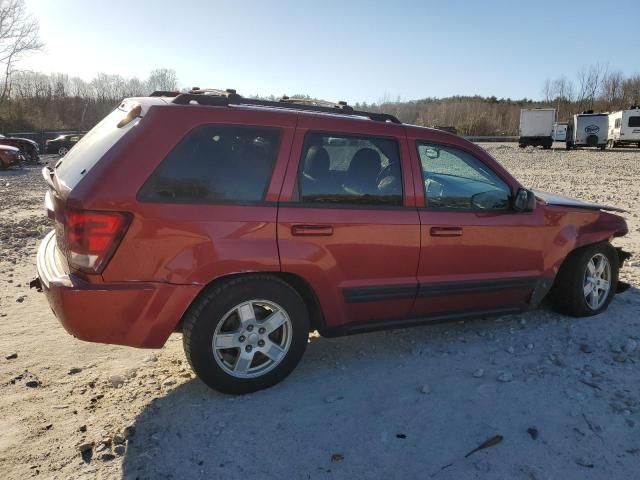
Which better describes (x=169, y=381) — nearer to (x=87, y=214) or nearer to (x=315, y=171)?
(x=87, y=214)

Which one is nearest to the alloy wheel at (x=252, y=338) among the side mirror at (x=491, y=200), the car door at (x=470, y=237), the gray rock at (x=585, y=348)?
the car door at (x=470, y=237)

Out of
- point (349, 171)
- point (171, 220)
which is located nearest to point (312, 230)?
point (349, 171)

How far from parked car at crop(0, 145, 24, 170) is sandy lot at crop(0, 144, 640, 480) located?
57.6 ft

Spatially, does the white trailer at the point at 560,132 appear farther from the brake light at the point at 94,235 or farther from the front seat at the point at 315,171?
the brake light at the point at 94,235

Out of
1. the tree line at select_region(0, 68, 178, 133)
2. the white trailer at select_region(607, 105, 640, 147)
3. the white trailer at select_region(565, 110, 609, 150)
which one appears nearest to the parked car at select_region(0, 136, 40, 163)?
the tree line at select_region(0, 68, 178, 133)

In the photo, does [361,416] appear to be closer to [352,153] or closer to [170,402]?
[170,402]

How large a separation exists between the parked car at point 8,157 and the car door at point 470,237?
2002cm

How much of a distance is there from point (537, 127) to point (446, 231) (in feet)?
136

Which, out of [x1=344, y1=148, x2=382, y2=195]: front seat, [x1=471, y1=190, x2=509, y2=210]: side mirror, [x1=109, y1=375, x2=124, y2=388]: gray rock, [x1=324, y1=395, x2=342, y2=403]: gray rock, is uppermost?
[x1=344, y1=148, x2=382, y2=195]: front seat

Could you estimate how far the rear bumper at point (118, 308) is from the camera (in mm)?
3010

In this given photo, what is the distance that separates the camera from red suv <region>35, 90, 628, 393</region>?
10.0 ft

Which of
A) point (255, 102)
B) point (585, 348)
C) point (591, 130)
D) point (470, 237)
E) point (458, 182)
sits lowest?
point (585, 348)

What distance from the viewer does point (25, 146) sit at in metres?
22.4

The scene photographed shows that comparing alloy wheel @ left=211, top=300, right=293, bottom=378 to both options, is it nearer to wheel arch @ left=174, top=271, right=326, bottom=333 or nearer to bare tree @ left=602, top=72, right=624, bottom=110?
wheel arch @ left=174, top=271, right=326, bottom=333
